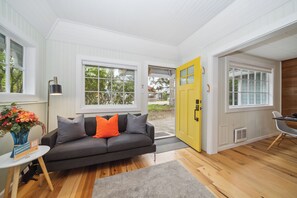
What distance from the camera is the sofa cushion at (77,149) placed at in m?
1.53

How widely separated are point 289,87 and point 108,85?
5365mm

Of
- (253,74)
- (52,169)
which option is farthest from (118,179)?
(253,74)

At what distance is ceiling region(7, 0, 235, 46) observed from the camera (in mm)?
1658

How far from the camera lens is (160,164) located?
1981mm

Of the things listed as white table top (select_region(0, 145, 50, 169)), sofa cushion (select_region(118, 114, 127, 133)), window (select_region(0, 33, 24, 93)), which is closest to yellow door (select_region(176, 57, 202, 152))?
sofa cushion (select_region(118, 114, 127, 133))

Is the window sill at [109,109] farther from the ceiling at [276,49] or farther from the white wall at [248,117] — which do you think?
the ceiling at [276,49]

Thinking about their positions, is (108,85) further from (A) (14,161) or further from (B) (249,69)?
(B) (249,69)

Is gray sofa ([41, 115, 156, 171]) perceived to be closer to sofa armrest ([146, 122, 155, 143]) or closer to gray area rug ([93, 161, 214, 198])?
sofa armrest ([146, 122, 155, 143])

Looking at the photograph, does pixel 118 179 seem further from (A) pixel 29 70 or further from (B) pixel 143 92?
(A) pixel 29 70

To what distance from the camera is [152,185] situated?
4.91 ft

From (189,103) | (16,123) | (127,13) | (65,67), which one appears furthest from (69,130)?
(189,103)

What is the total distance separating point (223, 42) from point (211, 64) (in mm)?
Result: 424

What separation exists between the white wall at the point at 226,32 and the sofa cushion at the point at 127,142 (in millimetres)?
1403

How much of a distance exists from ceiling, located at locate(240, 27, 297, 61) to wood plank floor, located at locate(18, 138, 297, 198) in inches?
91.5
